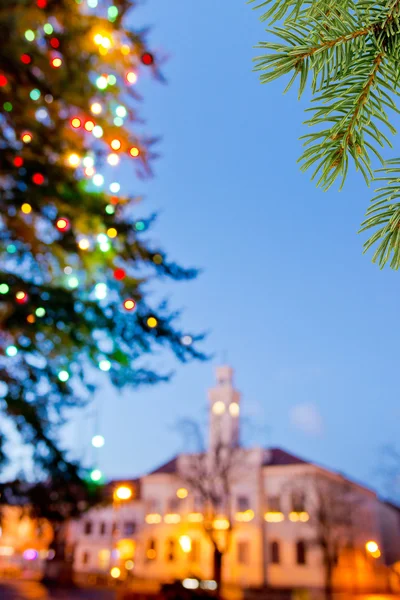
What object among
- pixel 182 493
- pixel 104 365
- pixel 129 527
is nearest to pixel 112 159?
pixel 104 365

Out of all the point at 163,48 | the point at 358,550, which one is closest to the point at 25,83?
the point at 163,48

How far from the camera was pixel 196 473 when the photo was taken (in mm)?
34094

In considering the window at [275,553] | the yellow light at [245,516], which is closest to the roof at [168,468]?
the yellow light at [245,516]

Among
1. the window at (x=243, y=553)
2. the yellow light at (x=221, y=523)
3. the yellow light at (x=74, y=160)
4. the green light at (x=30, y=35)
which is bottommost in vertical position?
the window at (x=243, y=553)

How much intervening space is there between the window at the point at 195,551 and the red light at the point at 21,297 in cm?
3455

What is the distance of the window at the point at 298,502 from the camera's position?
32.9 metres

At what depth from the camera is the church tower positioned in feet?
124

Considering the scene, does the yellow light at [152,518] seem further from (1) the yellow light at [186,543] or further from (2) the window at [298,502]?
(2) the window at [298,502]

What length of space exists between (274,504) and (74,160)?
32278 mm

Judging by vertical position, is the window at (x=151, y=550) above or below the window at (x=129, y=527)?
below

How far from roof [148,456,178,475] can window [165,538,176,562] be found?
4.82m

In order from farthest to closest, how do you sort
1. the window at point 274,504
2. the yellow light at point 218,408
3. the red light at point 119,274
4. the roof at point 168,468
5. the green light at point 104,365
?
the roof at point 168,468, the yellow light at point 218,408, the window at point 274,504, the red light at point 119,274, the green light at point 104,365

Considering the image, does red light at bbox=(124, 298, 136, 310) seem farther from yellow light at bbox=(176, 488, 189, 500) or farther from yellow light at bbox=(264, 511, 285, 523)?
yellow light at bbox=(176, 488, 189, 500)

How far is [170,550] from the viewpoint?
35.8m
